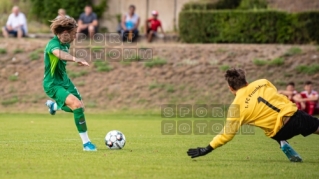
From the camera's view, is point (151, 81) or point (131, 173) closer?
point (131, 173)

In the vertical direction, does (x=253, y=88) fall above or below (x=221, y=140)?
above

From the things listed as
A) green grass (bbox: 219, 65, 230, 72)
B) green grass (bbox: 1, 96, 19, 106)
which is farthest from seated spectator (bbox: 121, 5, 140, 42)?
green grass (bbox: 1, 96, 19, 106)

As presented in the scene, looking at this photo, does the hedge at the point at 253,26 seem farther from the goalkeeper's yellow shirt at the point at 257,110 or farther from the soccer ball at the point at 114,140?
the goalkeeper's yellow shirt at the point at 257,110

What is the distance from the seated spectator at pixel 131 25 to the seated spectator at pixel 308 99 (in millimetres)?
8040

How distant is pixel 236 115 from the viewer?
1072 cm

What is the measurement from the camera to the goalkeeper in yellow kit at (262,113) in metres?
10.7

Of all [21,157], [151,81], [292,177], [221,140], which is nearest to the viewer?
[292,177]

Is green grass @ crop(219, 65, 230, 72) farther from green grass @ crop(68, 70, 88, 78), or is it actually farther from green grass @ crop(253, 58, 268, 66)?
green grass @ crop(68, 70, 88, 78)

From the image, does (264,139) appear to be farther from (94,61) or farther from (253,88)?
(94,61)

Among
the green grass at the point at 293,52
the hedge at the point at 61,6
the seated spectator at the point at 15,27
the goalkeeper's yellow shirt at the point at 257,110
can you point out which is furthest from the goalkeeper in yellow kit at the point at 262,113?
the hedge at the point at 61,6

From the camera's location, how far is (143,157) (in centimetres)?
1180

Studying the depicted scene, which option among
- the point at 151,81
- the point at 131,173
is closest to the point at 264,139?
the point at 131,173

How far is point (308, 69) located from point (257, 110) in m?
17.8

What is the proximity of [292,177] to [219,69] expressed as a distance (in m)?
18.7
